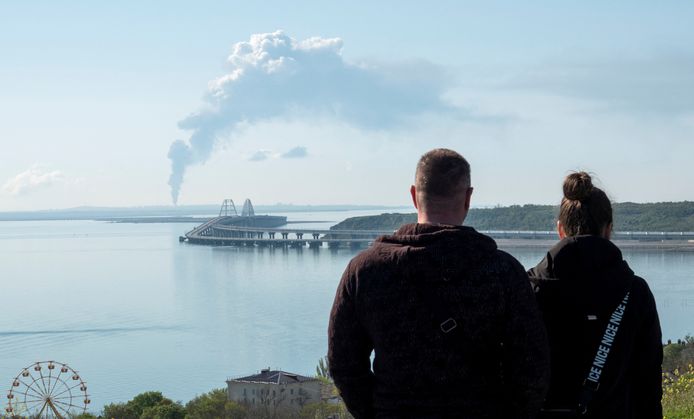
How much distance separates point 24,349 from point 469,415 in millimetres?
30109

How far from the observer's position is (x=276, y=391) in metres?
15.5

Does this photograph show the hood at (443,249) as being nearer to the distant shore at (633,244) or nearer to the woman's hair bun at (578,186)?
the woman's hair bun at (578,186)

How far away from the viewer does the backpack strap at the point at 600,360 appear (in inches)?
68.3

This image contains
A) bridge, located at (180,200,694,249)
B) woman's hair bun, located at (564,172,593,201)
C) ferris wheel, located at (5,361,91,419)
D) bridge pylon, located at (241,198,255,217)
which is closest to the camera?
woman's hair bun, located at (564,172,593,201)

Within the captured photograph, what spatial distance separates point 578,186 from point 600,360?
0.36 meters

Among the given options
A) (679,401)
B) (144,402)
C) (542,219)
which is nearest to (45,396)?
(679,401)

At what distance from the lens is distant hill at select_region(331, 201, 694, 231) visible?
237 feet

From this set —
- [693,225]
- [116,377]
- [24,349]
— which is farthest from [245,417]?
[693,225]

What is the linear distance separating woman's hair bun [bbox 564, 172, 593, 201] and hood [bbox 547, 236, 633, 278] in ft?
→ 0.30

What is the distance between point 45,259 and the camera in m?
66.4

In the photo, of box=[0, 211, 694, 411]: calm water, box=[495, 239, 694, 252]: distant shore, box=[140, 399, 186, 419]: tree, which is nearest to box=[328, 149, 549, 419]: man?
box=[140, 399, 186, 419]: tree

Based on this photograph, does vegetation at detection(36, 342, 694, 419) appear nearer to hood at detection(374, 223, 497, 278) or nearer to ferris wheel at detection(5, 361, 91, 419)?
ferris wheel at detection(5, 361, 91, 419)

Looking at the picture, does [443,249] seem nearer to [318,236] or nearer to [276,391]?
[276,391]

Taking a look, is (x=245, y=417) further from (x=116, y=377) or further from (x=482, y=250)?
(x=116, y=377)
